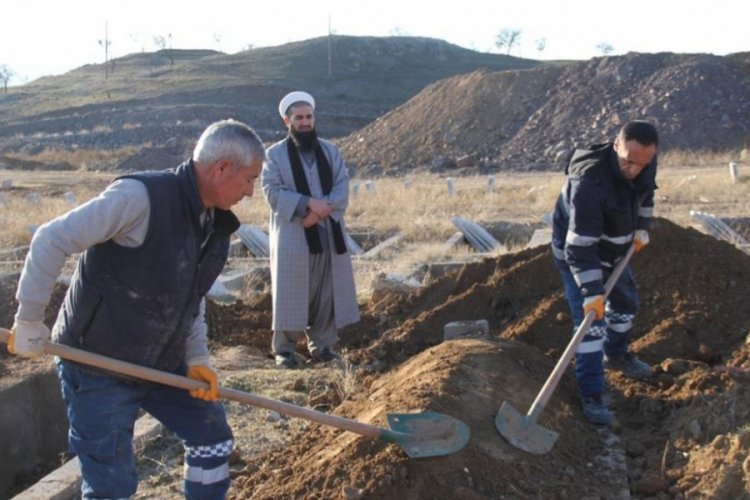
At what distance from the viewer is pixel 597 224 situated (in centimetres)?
504

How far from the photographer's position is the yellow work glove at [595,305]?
4.93m

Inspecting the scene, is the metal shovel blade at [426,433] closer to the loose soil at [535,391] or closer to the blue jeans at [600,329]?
the loose soil at [535,391]

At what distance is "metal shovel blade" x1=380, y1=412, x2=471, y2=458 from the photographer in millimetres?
4016

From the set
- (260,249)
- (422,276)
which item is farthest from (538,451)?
(260,249)

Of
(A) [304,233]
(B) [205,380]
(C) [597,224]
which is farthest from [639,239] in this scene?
(B) [205,380]

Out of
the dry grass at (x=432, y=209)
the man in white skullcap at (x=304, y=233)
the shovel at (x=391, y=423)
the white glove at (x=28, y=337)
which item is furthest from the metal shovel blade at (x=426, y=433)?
the dry grass at (x=432, y=209)

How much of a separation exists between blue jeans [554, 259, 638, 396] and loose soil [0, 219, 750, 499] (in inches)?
7.3

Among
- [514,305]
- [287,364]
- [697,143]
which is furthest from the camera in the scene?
[697,143]

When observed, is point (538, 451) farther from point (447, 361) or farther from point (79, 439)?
point (79, 439)

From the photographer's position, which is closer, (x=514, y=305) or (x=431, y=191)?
(x=514, y=305)

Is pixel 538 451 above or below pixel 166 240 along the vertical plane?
below

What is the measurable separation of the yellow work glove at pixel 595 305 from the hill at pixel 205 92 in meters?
33.9

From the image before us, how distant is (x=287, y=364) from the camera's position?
6805 millimetres

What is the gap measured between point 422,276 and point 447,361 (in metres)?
4.93
